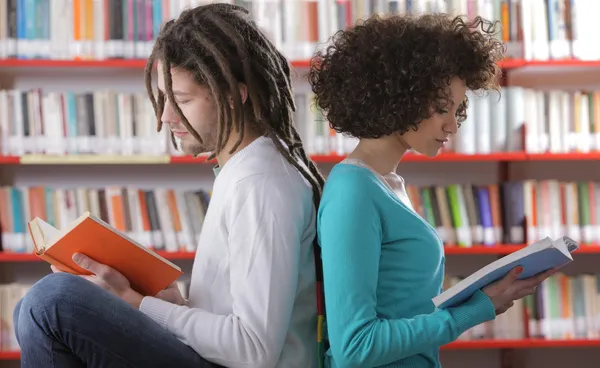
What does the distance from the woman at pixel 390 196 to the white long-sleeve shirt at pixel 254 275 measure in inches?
2.4

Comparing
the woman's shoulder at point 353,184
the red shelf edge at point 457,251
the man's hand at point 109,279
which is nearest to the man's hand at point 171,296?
the man's hand at point 109,279

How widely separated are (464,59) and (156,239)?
1.77 m

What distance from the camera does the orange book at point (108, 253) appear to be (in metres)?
1.42

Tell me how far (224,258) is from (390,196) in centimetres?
31

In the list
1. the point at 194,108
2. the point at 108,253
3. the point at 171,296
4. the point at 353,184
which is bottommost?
the point at 171,296

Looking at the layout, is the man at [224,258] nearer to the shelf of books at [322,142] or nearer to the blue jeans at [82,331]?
the blue jeans at [82,331]

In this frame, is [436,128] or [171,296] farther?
[171,296]

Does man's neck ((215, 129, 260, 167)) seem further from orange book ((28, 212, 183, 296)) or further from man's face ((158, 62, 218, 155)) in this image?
orange book ((28, 212, 183, 296))

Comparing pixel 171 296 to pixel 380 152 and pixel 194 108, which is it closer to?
pixel 194 108

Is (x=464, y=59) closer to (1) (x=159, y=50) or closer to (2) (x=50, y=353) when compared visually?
(1) (x=159, y=50)

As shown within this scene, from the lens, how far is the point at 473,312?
1387 millimetres

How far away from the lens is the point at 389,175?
1.52 metres

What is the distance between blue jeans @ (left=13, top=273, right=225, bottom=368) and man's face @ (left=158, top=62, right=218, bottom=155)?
0.34 metres

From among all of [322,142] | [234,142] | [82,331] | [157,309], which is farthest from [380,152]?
[322,142]
